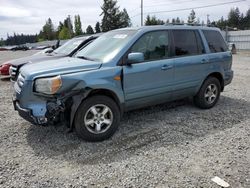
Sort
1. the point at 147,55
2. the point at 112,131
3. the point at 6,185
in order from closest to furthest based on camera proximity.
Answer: the point at 6,185
the point at 112,131
the point at 147,55

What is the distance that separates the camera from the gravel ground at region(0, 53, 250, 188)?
10.7 feet

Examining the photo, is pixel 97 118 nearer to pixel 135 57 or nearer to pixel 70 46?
pixel 135 57

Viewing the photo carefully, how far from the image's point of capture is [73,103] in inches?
161

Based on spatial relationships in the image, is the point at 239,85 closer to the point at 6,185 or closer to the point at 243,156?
the point at 243,156

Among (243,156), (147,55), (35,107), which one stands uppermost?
(147,55)

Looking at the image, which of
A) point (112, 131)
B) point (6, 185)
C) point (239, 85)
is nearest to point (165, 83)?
point (112, 131)

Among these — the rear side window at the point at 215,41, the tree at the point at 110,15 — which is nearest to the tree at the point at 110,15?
the tree at the point at 110,15

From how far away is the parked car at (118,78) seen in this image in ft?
13.3

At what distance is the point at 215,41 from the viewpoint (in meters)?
6.22

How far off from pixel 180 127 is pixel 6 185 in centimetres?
309

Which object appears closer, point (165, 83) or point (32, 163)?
point (32, 163)

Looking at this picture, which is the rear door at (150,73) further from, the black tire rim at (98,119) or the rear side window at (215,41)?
the rear side window at (215,41)

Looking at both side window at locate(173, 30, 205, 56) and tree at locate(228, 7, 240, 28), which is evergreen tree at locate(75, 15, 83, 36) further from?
side window at locate(173, 30, 205, 56)

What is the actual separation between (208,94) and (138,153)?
9.61ft
